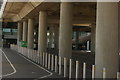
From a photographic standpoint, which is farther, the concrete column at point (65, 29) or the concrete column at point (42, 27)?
the concrete column at point (42, 27)

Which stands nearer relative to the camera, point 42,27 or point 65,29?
point 65,29

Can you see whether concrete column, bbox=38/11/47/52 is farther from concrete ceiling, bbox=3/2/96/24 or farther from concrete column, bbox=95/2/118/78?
concrete column, bbox=95/2/118/78

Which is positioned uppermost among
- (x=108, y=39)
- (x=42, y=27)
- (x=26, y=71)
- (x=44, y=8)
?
(x=44, y=8)

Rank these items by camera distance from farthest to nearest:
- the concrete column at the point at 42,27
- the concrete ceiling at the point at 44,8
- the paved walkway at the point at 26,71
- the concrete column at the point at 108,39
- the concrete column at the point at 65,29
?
the concrete column at the point at 42,27 → the concrete ceiling at the point at 44,8 → the concrete column at the point at 65,29 → the paved walkway at the point at 26,71 → the concrete column at the point at 108,39

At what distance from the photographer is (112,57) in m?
13.4

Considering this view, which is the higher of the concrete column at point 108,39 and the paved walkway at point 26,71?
the concrete column at point 108,39

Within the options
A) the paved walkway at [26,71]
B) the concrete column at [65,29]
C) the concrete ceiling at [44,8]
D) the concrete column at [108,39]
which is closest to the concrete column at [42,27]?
the concrete ceiling at [44,8]

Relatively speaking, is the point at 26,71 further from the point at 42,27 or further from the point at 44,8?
the point at 42,27

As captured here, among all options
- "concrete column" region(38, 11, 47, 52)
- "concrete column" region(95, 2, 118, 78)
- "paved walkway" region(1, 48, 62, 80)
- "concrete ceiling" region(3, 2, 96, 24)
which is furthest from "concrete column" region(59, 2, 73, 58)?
"concrete column" region(95, 2, 118, 78)

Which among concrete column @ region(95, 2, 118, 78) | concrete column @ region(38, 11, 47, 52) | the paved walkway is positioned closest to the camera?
concrete column @ region(95, 2, 118, 78)

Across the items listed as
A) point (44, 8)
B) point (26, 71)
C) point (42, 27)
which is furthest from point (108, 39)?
point (42, 27)

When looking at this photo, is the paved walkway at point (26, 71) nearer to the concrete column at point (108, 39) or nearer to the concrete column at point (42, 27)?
the concrete column at point (108, 39)

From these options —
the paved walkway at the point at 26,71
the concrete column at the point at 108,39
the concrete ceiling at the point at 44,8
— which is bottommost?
the paved walkway at the point at 26,71

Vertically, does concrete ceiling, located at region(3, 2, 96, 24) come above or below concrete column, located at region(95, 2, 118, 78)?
above
